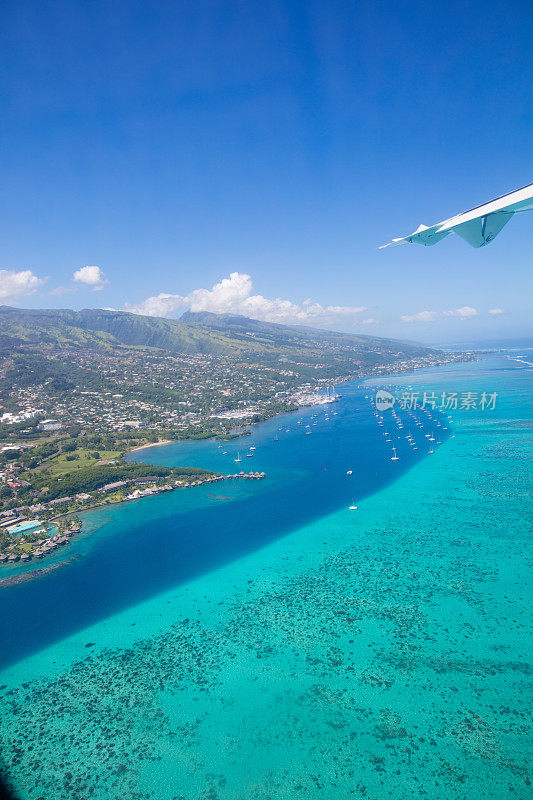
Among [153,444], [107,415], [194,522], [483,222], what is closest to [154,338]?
[107,415]

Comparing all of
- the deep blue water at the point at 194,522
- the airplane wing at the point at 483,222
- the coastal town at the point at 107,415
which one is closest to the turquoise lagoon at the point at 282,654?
the deep blue water at the point at 194,522

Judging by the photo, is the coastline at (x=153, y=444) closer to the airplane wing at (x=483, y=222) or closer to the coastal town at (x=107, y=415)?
the coastal town at (x=107, y=415)

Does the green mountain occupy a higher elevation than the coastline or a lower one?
higher

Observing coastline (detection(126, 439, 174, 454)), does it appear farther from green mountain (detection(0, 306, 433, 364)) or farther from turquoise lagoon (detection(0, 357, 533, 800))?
green mountain (detection(0, 306, 433, 364))

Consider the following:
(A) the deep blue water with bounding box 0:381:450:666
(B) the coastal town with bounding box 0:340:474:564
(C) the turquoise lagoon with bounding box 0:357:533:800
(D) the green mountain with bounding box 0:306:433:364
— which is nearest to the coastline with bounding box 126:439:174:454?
(B) the coastal town with bounding box 0:340:474:564

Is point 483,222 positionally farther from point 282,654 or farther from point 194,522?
point 194,522

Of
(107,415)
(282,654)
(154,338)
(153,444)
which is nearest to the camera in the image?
(282,654)
